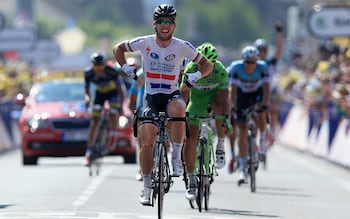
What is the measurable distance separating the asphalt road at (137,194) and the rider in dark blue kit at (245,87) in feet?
2.26

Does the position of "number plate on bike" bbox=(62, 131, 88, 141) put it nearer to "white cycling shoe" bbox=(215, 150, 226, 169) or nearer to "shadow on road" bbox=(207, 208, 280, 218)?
"white cycling shoe" bbox=(215, 150, 226, 169)

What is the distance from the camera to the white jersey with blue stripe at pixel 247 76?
67.0 ft

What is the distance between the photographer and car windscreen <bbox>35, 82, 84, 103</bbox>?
25.8 m

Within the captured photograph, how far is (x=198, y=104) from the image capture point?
17.6 m

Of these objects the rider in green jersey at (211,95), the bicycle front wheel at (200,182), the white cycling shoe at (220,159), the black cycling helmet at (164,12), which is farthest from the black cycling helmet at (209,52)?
the black cycling helmet at (164,12)

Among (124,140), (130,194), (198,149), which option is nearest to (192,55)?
(198,149)

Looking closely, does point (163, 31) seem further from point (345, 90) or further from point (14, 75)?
point (14, 75)

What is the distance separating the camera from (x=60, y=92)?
85.3 ft

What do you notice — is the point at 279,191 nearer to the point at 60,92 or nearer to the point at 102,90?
the point at 102,90

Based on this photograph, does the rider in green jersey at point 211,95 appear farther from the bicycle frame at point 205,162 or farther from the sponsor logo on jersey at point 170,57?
the sponsor logo on jersey at point 170,57

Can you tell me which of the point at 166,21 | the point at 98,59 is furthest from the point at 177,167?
the point at 98,59

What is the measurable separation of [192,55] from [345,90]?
10.4 m

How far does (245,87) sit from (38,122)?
5.37 metres

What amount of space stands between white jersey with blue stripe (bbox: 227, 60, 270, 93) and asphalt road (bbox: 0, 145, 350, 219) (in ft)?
4.61
